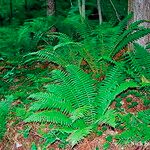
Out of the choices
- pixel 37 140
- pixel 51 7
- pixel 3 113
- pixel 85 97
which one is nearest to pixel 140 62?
pixel 85 97

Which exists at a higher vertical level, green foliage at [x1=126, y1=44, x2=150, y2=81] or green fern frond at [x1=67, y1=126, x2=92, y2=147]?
green foliage at [x1=126, y1=44, x2=150, y2=81]

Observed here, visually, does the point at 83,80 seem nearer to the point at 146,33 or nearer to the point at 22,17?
the point at 146,33

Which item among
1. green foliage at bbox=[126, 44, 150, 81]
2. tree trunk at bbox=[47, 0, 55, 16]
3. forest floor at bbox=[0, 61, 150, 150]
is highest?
tree trunk at bbox=[47, 0, 55, 16]

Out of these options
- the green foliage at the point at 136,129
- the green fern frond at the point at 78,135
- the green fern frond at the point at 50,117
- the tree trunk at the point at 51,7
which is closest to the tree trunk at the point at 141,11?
the green foliage at the point at 136,129

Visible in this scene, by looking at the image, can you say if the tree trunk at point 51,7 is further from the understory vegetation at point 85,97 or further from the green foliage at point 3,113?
the green foliage at point 3,113

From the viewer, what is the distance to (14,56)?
708 cm

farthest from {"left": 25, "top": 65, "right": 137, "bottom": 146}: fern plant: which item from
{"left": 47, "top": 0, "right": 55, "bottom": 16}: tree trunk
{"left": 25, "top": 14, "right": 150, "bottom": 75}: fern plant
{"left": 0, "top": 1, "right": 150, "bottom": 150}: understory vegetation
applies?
{"left": 47, "top": 0, "right": 55, "bottom": 16}: tree trunk

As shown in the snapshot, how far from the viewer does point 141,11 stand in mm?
5699

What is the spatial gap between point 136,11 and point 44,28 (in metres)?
2.10

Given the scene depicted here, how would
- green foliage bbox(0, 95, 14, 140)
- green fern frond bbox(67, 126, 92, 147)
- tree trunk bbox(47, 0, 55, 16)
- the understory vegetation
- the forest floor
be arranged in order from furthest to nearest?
tree trunk bbox(47, 0, 55, 16)
green foliage bbox(0, 95, 14, 140)
the forest floor
the understory vegetation
green fern frond bbox(67, 126, 92, 147)

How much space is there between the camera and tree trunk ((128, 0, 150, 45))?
18.5 feet

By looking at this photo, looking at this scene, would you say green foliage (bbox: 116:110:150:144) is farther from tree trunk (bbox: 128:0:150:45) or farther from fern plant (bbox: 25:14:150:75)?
tree trunk (bbox: 128:0:150:45)

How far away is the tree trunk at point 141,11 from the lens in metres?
5.64

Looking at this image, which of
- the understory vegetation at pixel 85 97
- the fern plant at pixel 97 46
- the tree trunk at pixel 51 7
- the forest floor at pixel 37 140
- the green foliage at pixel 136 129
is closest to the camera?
the green foliage at pixel 136 129
